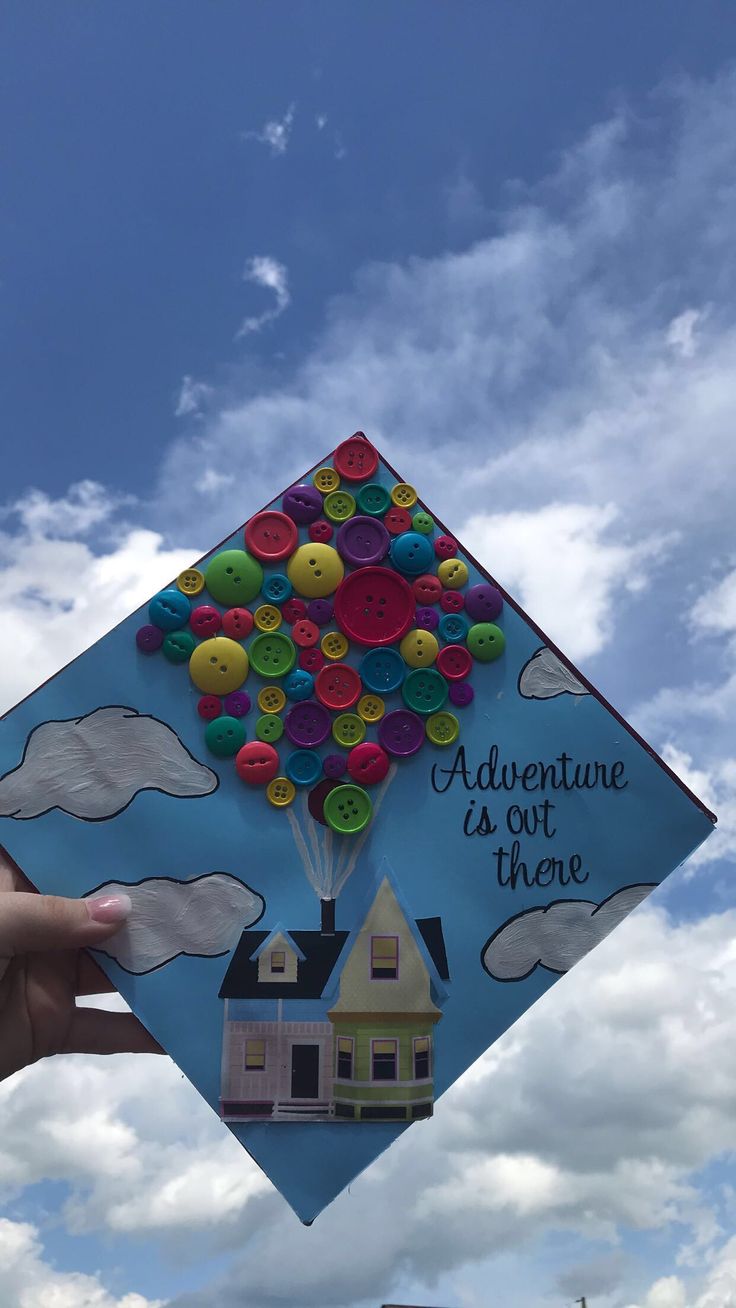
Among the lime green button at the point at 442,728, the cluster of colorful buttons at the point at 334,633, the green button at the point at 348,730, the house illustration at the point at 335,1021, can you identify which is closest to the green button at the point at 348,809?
the cluster of colorful buttons at the point at 334,633

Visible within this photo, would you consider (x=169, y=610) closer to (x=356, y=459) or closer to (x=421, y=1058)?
(x=356, y=459)

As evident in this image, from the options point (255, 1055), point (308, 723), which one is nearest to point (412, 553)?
point (308, 723)

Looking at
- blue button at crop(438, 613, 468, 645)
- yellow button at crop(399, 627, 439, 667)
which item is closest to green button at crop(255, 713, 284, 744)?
yellow button at crop(399, 627, 439, 667)

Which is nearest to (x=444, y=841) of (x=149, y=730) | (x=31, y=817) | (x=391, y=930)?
(x=391, y=930)

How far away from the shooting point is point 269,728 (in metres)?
6.02

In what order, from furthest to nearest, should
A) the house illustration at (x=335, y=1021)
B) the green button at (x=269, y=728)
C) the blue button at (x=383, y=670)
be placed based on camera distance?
the blue button at (x=383, y=670), the green button at (x=269, y=728), the house illustration at (x=335, y=1021)

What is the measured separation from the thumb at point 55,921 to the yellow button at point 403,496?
8.88 ft

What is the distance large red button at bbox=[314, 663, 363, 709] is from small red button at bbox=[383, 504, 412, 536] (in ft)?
2.81

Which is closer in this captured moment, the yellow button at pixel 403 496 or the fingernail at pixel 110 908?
the fingernail at pixel 110 908

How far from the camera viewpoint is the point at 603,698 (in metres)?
6.27

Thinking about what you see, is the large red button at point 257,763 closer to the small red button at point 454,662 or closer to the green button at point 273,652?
the green button at point 273,652

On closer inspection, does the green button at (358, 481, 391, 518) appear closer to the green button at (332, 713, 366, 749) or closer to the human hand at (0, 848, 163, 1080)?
the green button at (332, 713, 366, 749)

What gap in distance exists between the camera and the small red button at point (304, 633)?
20.1ft

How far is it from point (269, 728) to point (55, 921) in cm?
150
